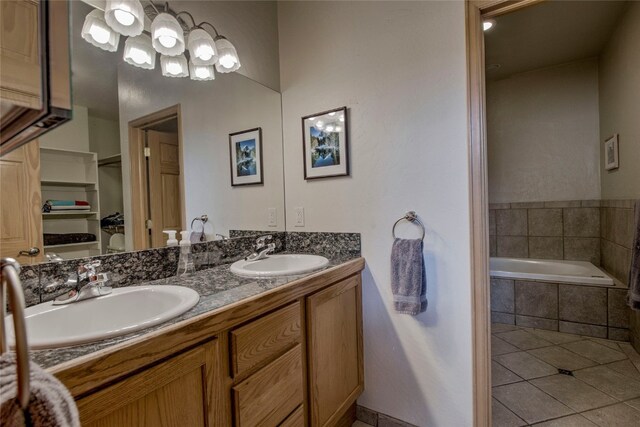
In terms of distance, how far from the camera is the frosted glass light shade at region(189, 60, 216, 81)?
1489 millimetres

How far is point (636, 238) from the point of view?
175 cm

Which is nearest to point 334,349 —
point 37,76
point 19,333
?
point 19,333

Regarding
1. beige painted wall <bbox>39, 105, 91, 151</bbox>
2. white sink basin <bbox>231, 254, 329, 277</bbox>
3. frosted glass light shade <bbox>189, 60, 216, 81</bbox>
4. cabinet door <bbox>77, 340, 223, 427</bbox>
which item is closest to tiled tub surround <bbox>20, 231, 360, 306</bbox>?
white sink basin <bbox>231, 254, 329, 277</bbox>

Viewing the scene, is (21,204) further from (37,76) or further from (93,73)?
(37,76)

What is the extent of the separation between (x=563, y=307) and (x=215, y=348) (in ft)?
9.57

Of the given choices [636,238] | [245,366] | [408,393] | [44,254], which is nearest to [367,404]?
[408,393]

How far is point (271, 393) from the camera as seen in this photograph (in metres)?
1.04

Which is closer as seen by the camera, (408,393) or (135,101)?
(135,101)

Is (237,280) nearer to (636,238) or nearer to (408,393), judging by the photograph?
(408,393)

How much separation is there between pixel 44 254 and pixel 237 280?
610 millimetres

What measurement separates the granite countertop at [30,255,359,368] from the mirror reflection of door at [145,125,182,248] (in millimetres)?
239

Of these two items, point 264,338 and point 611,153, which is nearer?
point 264,338

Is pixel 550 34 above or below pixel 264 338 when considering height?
above

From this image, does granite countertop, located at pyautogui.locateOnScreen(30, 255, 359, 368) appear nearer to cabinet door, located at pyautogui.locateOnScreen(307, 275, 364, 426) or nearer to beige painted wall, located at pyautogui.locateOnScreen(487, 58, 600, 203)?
cabinet door, located at pyautogui.locateOnScreen(307, 275, 364, 426)
